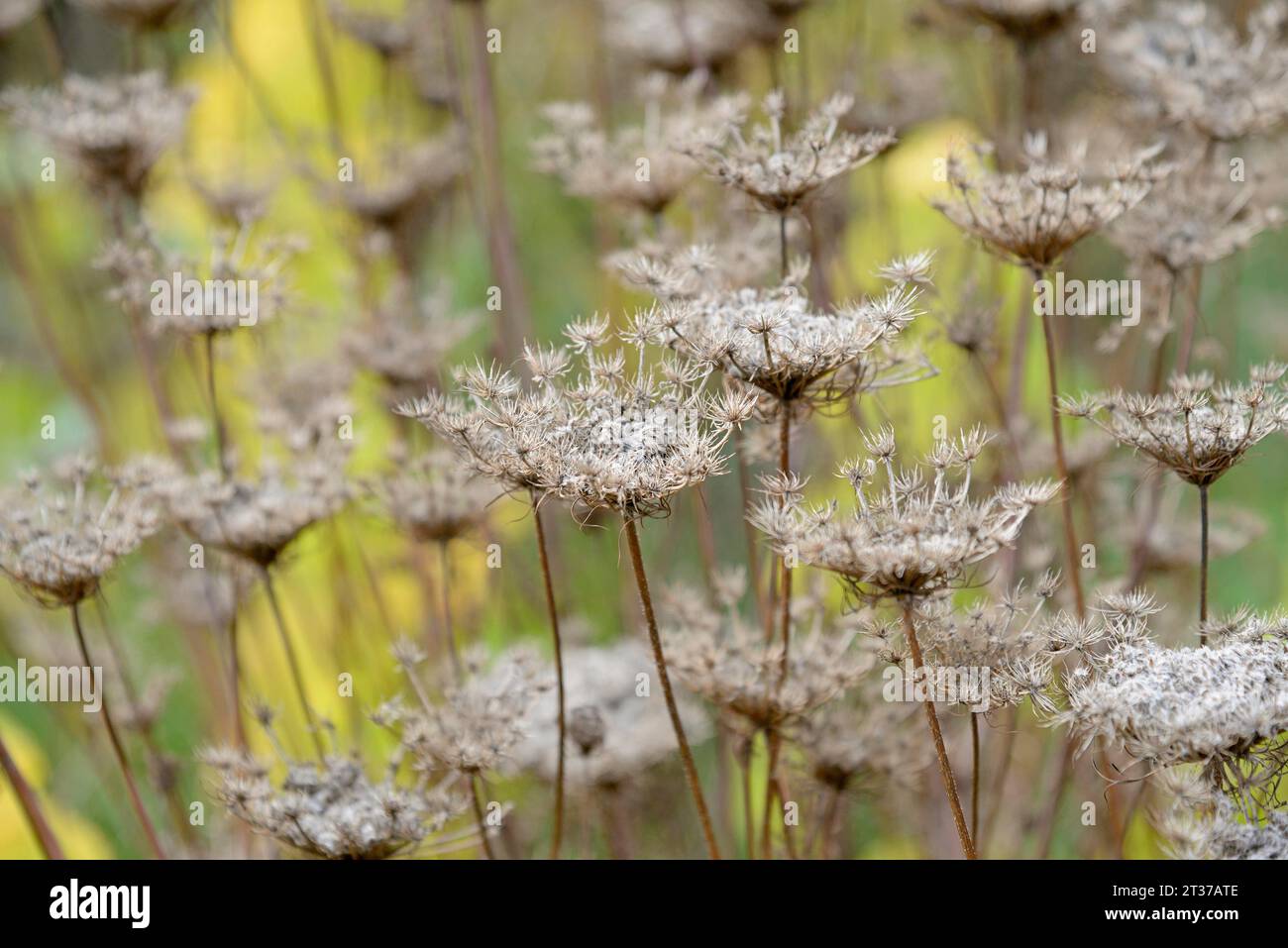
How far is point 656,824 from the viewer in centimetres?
340

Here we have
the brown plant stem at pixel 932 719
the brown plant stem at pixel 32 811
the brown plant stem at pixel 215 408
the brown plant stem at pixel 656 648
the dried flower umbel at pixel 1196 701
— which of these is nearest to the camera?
the dried flower umbel at pixel 1196 701

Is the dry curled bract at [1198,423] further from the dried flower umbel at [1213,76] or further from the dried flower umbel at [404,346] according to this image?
the dried flower umbel at [404,346]

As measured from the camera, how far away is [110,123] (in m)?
2.73

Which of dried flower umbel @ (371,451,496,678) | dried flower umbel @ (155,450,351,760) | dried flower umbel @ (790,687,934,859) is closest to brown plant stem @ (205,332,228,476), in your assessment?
dried flower umbel @ (155,450,351,760)

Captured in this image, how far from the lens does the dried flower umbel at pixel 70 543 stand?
6.89 ft

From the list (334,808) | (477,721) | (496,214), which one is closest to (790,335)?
(477,721)

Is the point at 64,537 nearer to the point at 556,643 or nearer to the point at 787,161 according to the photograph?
the point at 556,643

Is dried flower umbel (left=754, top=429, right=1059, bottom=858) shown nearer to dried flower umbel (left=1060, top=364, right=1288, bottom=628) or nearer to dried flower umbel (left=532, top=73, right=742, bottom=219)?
dried flower umbel (left=1060, top=364, right=1288, bottom=628)

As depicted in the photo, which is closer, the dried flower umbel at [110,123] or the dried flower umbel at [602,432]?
the dried flower umbel at [602,432]

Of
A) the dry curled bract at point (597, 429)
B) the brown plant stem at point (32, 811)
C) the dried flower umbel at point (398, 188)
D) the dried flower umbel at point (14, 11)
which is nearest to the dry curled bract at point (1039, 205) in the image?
the dry curled bract at point (597, 429)

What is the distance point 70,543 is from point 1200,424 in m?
1.96
